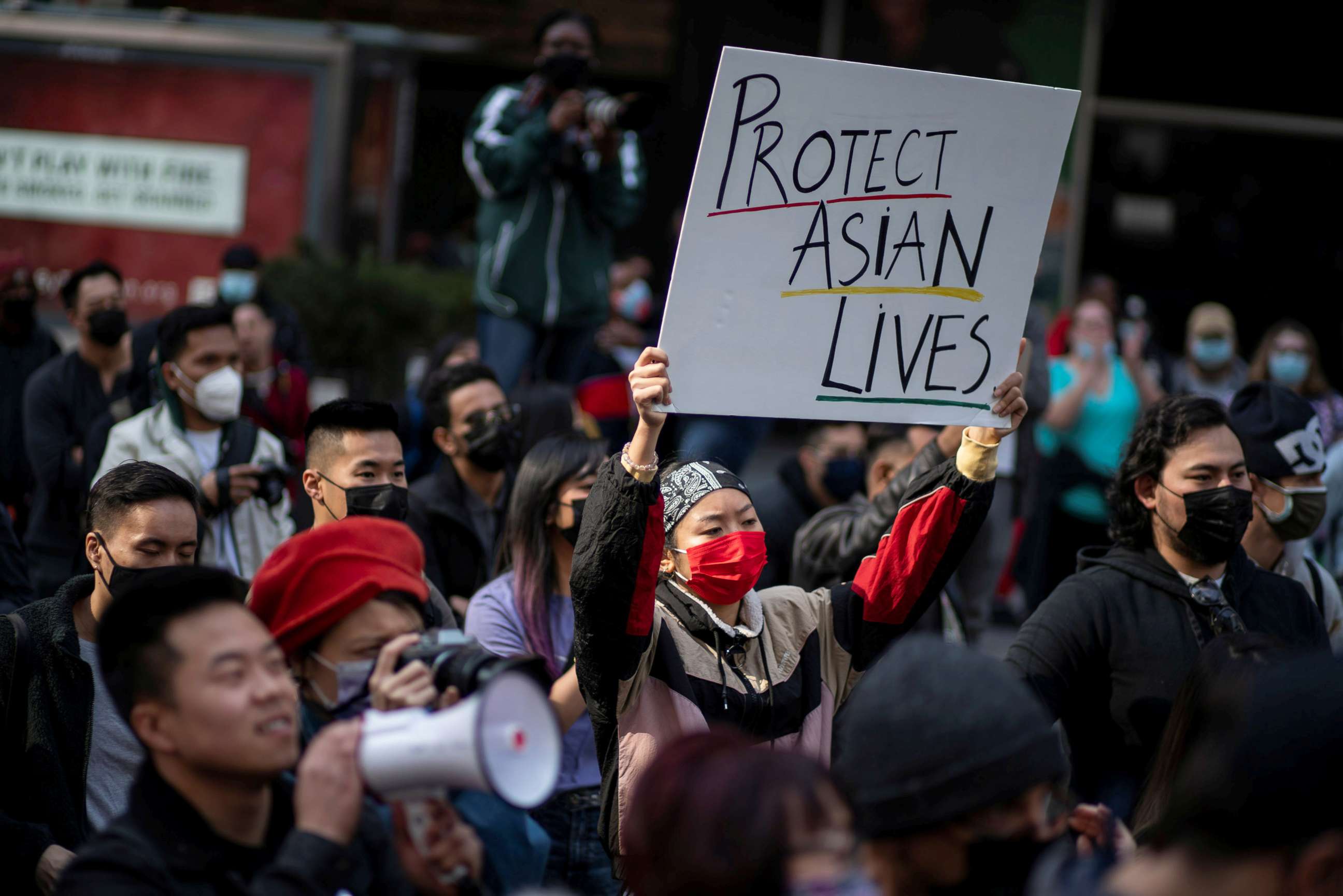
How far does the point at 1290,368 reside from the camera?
879 centimetres

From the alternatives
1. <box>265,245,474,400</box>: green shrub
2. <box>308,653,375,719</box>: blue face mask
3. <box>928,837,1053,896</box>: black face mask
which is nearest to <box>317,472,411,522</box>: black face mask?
<box>308,653,375,719</box>: blue face mask

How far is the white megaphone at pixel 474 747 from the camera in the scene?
2.33 m

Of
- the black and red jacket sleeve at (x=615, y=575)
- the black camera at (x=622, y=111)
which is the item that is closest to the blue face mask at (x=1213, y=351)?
the black camera at (x=622, y=111)

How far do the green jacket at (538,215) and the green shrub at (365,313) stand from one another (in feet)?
8.12

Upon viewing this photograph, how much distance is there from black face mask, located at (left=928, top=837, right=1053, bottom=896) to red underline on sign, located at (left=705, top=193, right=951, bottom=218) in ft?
5.44

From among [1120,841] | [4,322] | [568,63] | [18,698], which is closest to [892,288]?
[1120,841]

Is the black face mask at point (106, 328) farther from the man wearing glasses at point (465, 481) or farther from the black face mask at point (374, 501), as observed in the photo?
the black face mask at point (374, 501)

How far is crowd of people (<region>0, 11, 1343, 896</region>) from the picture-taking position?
2293 millimetres

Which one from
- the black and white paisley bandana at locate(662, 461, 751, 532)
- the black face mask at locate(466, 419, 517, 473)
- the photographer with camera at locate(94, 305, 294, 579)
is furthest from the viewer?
the black face mask at locate(466, 419, 517, 473)

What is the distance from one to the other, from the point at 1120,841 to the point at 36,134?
30.8 ft

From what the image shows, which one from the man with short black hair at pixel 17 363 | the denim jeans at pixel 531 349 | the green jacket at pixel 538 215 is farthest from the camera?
the denim jeans at pixel 531 349

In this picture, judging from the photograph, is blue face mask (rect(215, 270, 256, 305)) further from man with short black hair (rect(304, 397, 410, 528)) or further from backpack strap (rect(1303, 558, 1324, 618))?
backpack strap (rect(1303, 558, 1324, 618))

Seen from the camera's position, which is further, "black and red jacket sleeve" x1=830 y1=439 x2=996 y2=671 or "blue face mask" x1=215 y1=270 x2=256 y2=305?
"blue face mask" x1=215 y1=270 x2=256 y2=305

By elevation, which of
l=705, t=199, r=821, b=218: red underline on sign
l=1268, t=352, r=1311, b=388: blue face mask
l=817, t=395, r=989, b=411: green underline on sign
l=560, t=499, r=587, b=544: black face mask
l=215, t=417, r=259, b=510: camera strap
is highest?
l=1268, t=352, r=1311, b=388: blue face mask
